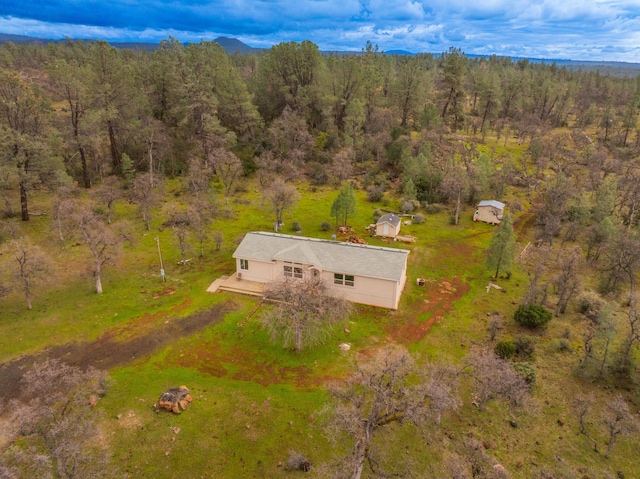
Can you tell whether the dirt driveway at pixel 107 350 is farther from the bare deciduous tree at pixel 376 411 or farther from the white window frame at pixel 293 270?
the bare deciduous tree at pixel 376 411

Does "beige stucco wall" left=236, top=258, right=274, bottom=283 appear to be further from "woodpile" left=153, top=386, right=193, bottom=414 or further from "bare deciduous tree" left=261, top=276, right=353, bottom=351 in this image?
"woodpile" left=153, top=386, right=193, bottom=414

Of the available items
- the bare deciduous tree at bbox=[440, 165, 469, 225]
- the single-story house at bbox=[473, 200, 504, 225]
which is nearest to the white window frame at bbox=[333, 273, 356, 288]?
the bare deciduous tree at bbox=[440, 165, 469, 225]

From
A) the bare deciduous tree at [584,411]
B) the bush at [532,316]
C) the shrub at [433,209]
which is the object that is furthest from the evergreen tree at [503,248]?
the shrub at [433,209]

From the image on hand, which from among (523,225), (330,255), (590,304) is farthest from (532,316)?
(523,225)

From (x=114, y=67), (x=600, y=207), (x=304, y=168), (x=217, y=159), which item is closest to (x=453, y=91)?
(x=304, y=168)

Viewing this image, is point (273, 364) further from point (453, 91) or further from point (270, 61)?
point (453, 91)

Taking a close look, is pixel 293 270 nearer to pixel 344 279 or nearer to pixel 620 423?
pixel 344 279

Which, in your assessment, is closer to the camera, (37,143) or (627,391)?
(627,391)
